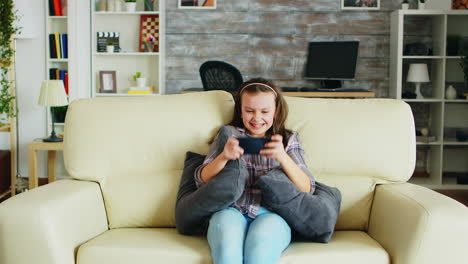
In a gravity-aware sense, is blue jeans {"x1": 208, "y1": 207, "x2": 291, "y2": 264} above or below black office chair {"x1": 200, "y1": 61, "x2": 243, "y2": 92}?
below

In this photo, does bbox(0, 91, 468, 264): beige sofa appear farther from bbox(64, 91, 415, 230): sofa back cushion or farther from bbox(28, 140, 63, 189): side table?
bbox(28, 140, 63, 189): side table

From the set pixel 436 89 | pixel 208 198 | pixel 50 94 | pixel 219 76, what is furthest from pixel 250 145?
pixel 436 89

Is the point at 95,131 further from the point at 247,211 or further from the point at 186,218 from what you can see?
the point at 247,211

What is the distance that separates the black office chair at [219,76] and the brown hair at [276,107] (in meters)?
2.17

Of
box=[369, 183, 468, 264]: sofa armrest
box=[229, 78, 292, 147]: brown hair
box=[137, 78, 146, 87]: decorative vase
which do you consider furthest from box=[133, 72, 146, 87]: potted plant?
box=[369, 183, 468, 264]: sofa armrest

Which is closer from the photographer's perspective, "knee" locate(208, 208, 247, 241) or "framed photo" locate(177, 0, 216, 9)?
"knee" locate(208, 208, 247, 241)

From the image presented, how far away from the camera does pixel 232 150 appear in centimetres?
196

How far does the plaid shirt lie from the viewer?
2.06 meters

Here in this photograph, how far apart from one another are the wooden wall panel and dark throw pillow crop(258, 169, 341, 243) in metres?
3.34

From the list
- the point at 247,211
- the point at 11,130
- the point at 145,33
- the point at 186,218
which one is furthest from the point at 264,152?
the point at 145,33

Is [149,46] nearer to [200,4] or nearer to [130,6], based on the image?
[130,6]

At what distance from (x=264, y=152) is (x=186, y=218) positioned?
369 mm

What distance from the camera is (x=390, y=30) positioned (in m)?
5.18

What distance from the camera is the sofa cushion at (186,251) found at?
6.17ft
